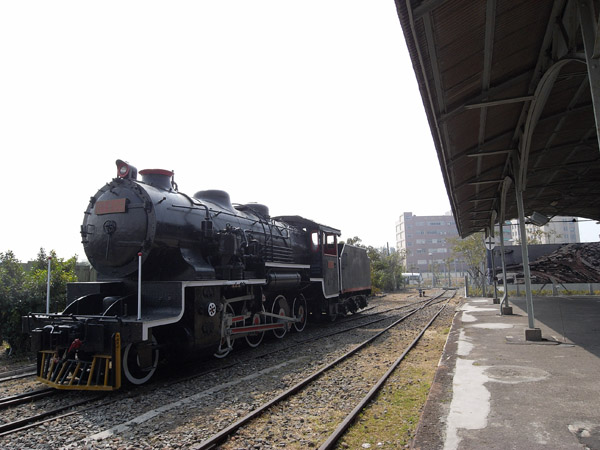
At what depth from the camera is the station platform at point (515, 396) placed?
3.63 m

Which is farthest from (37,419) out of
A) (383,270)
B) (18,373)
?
(383,270)

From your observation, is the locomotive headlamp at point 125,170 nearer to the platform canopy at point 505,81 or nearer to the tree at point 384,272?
the platform canopy at point 505,81

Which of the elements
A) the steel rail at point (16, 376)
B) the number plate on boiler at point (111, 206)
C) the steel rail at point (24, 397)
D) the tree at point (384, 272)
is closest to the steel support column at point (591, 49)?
the number plate on boiler at point (111, 206)

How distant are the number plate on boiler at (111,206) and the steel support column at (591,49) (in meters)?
6.74

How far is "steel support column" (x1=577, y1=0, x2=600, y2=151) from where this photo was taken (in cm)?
360

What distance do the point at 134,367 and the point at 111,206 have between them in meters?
2.82

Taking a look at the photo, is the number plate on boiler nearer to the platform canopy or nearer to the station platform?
the platform canopy

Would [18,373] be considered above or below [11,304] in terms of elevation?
below

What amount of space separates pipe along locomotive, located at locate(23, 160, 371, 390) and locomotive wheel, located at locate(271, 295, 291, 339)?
465 millimetres

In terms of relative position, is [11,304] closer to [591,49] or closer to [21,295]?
[21,295]

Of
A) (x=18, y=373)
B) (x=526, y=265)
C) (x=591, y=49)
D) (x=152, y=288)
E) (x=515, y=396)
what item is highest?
(x=591, y=49)

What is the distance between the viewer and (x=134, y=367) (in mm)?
6512

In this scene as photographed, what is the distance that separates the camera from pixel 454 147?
8258mm

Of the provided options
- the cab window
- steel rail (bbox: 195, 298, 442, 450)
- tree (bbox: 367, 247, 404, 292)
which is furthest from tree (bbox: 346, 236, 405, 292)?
steel rail (bbox: 195, 298, 442, 450)
